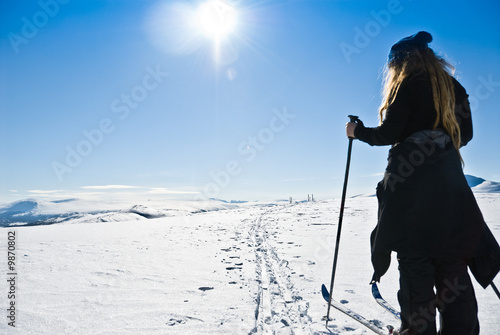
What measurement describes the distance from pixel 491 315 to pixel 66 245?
25.3ft

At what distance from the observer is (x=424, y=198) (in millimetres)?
1533

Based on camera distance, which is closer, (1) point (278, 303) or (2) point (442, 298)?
(2) point (442, 298)

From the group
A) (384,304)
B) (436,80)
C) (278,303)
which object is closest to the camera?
(436,80)

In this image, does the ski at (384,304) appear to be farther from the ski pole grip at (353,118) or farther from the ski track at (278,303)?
the ski pole grip at (353,118)

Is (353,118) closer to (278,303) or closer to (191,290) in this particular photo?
(278,303)

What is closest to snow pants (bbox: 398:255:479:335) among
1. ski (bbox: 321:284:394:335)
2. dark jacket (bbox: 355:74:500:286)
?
dark jacket (bbox: 355:74:500:286)

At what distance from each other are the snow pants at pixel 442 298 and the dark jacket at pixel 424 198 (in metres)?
0.11

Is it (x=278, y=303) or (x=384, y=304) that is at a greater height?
(x=384, y=304)

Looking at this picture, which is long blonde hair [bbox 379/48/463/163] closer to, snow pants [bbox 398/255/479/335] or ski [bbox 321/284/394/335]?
snow pants [bbox 398/255/479/335]

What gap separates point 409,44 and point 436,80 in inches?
14.1

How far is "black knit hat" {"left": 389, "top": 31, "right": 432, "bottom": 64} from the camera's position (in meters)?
1.78

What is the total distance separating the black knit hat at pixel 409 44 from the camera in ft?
5.83

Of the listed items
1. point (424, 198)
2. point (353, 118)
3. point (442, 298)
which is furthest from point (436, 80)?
point (442, 298)

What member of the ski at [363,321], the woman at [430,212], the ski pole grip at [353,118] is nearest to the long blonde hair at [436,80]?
the woman at [430,212]
